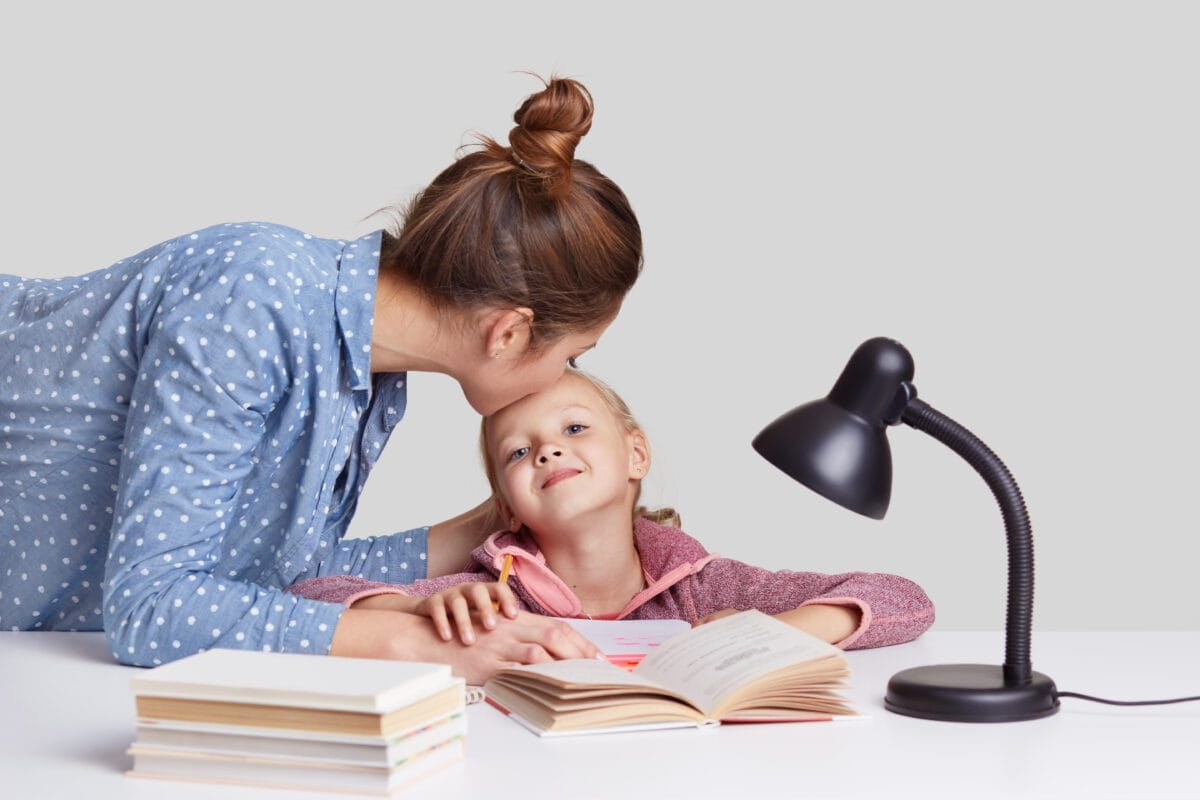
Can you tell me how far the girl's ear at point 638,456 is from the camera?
8.43 ft

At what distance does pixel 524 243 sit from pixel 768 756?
96 cm

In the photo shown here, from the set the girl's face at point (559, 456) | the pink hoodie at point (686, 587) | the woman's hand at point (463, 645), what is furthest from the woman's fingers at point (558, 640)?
the girl's face at point (559, 456)

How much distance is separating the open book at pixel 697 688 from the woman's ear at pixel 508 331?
0.66 metres

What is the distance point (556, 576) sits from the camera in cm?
241

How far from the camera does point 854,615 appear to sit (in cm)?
213

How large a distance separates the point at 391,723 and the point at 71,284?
1.32 metres

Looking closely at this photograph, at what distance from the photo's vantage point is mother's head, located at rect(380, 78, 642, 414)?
7.16ft

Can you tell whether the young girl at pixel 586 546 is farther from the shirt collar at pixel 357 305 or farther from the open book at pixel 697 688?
the open book at pixel 697 688

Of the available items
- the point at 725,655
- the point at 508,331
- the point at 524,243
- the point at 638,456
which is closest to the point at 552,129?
the point at 524,243

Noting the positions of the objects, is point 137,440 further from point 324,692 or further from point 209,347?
point 324,692

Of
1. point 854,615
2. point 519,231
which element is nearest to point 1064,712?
point 854,615

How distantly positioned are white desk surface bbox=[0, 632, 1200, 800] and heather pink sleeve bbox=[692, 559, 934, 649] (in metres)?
0.25

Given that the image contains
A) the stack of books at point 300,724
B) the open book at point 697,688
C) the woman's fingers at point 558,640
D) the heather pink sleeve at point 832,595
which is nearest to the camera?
the stack of books at point 300,724

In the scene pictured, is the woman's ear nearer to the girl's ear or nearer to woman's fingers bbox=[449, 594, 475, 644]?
the girl's ear
